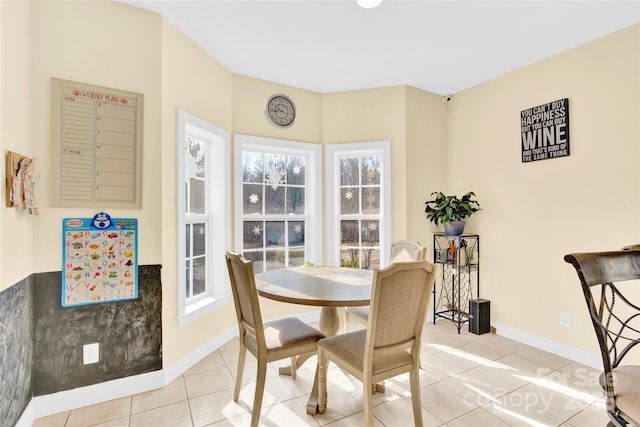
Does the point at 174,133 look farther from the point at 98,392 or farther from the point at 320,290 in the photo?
the point at 98,392

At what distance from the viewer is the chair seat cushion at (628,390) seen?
1.13 metres

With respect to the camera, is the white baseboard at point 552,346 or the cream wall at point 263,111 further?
the cream wall at point 263,111

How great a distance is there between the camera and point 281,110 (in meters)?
3.52

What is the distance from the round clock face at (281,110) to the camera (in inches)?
136

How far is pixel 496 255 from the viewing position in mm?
3377

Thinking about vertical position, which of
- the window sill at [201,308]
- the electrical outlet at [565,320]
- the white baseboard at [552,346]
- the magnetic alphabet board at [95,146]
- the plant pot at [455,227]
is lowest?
the white baseboard at [552,346]

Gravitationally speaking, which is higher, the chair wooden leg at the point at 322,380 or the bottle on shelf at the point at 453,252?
the bottle on shelf at the point at 453,252

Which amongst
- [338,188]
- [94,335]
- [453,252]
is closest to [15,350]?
[94,335]

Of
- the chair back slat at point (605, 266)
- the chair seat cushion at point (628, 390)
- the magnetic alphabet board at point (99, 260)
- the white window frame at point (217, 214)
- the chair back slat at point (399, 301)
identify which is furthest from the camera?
the white window frame at point (217, 214)

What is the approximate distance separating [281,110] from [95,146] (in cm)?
188

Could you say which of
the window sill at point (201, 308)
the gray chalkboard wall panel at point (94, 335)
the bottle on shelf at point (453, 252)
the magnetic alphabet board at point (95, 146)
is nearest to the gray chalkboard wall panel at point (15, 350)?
the gray chalkboard wall panel at point (94, 335)

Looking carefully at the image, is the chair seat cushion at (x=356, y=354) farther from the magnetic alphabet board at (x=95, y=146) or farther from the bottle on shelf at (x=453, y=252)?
the bottle on shelf at (x=453, y=252)

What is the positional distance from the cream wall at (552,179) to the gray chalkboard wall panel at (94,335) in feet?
10.5

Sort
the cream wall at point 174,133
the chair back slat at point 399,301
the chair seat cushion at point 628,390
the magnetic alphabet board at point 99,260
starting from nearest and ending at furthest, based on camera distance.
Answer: the chair seat cushion at point 628,390
the chair back slat at point 399,301
the magnetic alphabet board at point 99,260
the cream wall at point 174,133
